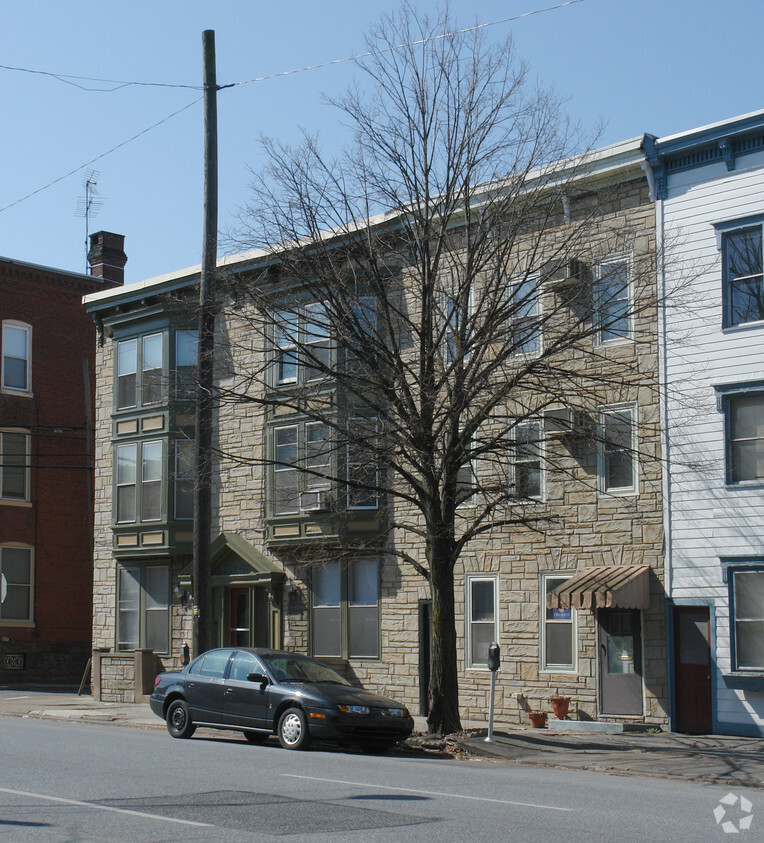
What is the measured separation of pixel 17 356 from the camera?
37.9m

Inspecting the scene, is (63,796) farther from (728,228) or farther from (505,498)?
(728,228)

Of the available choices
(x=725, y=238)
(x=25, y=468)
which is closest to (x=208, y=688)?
(x=725, y=238)

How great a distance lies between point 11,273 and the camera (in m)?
37.9

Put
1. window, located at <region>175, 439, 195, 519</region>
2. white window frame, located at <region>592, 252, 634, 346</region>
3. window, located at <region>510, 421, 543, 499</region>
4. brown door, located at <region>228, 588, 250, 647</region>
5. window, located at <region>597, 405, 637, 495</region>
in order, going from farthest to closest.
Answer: window, located at <region>175, 439, 195, 519</region>
brown door, located at <region>228, 588, 250, 647</region>
window, located at <region>597, 405, 637, 495</region>
window, located at <region>510, 421, 543, 499</region>
white window frame, located at <region>592, 252, 634, 346</region>

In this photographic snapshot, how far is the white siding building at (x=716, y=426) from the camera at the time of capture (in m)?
19.4

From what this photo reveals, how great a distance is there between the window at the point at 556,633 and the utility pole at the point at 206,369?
6260mm

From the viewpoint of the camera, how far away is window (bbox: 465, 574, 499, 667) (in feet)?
75.1

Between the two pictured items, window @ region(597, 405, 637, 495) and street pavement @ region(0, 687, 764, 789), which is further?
window @ region(597, 405, 637, 495)

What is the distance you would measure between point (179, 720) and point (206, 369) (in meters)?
5.76

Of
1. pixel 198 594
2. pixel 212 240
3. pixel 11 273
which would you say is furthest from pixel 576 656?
pixel 11 273

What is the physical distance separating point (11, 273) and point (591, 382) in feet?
77.3

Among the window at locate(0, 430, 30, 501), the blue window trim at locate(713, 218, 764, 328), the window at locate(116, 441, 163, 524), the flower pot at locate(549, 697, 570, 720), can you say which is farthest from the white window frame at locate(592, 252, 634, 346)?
the window at locate(0, 430, 30, 501)

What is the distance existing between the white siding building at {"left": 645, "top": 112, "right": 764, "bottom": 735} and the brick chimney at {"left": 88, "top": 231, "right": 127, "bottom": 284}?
25.3m

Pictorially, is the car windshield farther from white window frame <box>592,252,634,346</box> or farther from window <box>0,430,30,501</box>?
window <box>0,430,30,501</box>
